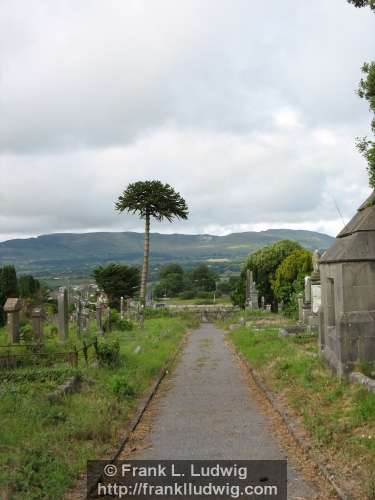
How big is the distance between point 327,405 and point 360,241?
322cm

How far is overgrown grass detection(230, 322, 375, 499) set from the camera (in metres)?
6.52

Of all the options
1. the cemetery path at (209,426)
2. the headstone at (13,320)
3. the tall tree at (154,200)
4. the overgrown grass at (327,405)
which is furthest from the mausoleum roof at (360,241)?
the tall tree at (154,200)

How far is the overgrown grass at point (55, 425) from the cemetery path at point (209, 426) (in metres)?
0.49

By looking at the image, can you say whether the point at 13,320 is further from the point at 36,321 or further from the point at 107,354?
the point at 107,354

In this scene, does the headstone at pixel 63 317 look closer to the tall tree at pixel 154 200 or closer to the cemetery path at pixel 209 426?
the cemetery path at pixel 209 426

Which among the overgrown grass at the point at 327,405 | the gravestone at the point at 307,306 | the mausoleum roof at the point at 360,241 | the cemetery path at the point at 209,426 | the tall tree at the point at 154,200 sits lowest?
the cemetery path at the point at 209,426

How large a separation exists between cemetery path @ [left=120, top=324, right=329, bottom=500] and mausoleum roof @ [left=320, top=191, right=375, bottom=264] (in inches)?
127

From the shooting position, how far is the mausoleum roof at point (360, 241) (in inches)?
406

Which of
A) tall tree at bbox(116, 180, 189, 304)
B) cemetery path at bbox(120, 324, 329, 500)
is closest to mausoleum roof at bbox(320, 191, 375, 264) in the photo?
cemetery path at bbox(120, 324, 329, 500)

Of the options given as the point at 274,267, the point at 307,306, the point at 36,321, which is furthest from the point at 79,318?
the point at 274,267

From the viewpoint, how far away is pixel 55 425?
784 centimetres

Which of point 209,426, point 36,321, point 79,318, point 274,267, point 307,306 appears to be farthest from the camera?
point 274,267

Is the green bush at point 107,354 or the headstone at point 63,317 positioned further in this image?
the headstone at point 63,317

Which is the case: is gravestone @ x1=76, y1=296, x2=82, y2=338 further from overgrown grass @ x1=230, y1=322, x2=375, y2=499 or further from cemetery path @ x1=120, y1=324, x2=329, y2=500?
overgrown grass @ x1=230, y1=322, x2=375, y2=499
